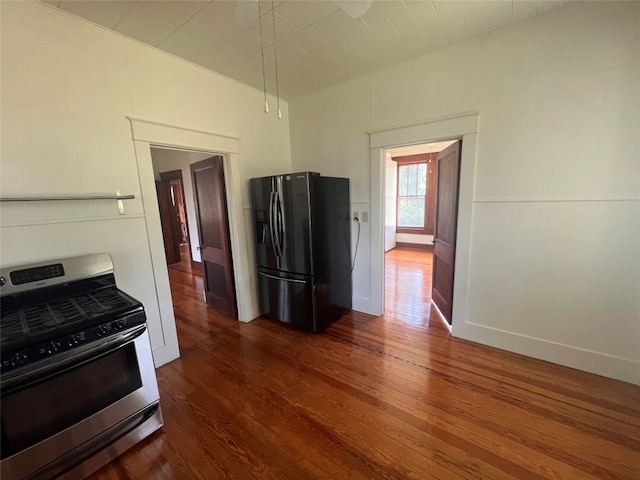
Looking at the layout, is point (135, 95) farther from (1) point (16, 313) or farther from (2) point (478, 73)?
(2) point (478, 73)

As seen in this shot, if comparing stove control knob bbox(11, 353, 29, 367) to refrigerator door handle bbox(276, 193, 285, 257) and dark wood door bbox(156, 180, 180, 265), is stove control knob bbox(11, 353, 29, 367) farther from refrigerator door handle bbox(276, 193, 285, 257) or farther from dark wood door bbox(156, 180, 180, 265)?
dark wood door bbox(156, 180, 180, 265)

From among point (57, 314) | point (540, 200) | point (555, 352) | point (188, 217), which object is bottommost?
point (555, 352)

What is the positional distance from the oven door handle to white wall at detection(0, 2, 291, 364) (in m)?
0.80

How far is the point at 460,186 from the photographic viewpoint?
2439mm

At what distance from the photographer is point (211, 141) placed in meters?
2.61

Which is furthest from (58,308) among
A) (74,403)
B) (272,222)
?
(272,222)

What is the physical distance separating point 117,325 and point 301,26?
2.39 m

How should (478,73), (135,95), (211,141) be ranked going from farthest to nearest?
(211,141), (478,73), (135,95)

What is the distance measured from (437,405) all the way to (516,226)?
1.62 m

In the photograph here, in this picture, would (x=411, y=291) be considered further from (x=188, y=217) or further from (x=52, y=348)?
(x=188, y=217)

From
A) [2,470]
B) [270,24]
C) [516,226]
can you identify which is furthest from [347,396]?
[270,24]

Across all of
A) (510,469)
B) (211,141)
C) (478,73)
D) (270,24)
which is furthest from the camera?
(211,141)

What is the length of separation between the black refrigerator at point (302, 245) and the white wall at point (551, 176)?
1157 millimetres

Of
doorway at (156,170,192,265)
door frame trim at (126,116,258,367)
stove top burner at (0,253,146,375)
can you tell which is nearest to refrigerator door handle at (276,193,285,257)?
door frame trim at (126,116,258,367)
